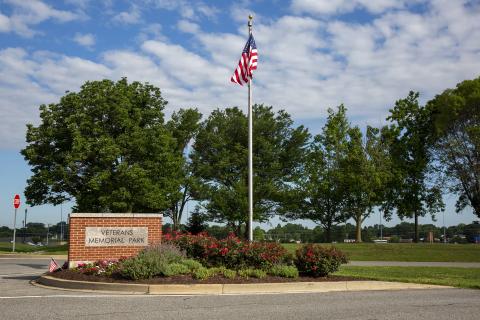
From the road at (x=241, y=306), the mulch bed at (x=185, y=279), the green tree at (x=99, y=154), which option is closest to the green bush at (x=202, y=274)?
the mulch bed at (x=185, y=279)

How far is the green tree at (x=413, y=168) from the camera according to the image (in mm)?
41562

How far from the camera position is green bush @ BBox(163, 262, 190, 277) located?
1325cm

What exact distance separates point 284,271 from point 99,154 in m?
20.1

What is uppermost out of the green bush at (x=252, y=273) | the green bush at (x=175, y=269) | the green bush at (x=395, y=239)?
the green bush at (x=175, y=269)

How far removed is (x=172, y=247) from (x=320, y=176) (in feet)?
94.7

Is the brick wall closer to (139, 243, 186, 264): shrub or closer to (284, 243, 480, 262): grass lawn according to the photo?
(139, 243, 186, 264): shrub

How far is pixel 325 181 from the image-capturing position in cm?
4141

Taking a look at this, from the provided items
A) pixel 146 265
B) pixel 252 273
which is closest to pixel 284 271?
pixel 252 273

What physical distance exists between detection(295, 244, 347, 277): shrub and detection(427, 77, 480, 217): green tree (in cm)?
2601

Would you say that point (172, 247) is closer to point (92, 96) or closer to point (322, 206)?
point (92, 96)

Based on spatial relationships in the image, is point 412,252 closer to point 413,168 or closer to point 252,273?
point 413,168

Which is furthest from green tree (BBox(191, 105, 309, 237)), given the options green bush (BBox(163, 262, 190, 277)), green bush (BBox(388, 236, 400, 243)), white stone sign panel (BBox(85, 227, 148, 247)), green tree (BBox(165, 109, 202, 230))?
green bush (BBox(163, 262, 190, 277))

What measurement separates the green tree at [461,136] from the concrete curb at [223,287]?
2646 centimetres

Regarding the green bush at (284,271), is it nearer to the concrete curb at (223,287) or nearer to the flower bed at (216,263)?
the flower bed at (216,263)
